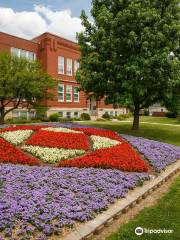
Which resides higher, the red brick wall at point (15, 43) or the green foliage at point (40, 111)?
the red brick wall at point (15, 43)

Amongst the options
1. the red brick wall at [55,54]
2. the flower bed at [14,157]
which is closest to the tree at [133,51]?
the flower bed at [14,157]

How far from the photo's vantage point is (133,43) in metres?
18.9

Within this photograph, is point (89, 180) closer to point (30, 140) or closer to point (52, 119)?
point (30, 140)

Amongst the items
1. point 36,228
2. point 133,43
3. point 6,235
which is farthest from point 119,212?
point 133,43

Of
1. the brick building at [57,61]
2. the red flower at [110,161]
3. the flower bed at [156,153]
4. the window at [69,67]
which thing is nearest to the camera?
the red flower at [110,161]

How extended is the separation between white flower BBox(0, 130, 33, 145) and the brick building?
814 inches

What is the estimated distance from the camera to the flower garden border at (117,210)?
5.95 metres

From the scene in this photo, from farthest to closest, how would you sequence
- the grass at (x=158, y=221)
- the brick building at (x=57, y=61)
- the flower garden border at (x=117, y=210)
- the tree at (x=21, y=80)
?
1. the brick building at (x=57, y=61)
2. the tree at (x=21, y=80)
3. the grass at (x=158, y=221)
4. the flower garden border at (x=117, y=210)

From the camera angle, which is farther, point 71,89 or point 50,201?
point 71,89

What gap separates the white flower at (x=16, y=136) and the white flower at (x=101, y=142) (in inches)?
139

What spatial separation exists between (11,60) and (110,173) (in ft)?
59.5

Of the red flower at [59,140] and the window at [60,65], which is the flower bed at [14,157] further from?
the window at [60,65]

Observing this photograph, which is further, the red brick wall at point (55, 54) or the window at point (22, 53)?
the red brick wall at point (55, 54)

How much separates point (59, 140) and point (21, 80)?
10.5m
